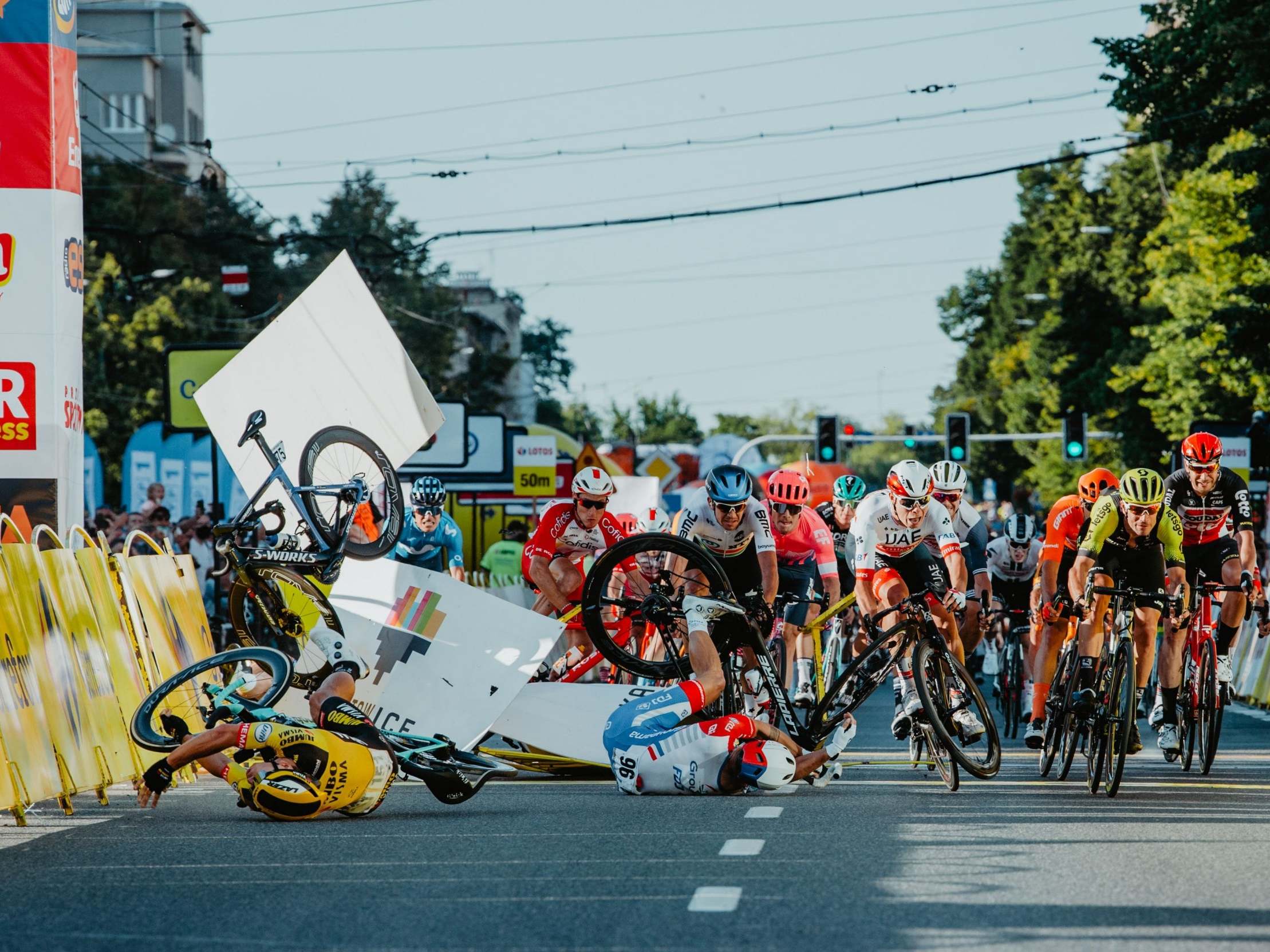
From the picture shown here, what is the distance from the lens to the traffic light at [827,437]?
46.7 m

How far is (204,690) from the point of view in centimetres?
1060

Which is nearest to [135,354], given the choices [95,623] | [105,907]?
[95,623]

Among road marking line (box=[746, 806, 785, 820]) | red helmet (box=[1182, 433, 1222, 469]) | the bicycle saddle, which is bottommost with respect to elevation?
road marking line (box=[746, 806, 785, 820])

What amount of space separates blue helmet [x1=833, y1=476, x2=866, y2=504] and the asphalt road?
476 centimetres

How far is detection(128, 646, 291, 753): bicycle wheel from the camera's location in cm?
1041

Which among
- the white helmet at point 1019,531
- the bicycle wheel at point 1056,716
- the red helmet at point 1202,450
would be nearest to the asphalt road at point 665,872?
the bicycle wheel at point 1056,716

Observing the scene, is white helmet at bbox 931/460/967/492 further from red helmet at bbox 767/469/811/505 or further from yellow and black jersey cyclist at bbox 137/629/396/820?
yellow and black jersey cyclist at bbox 137/629/396/820

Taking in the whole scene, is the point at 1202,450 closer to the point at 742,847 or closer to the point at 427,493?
the point at 742,847

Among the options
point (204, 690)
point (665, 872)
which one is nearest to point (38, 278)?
point (204, 690)

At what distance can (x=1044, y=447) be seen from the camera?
91.9 metres

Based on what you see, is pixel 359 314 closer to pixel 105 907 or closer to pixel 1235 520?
pixel 1235 520

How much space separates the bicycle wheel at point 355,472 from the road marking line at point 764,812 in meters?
3.48

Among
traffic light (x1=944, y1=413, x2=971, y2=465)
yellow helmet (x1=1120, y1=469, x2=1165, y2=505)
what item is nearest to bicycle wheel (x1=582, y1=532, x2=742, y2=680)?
yellow helmet (x1=1120, y1=469, x2=1165, y2=505)

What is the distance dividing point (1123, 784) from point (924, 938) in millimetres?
5618
